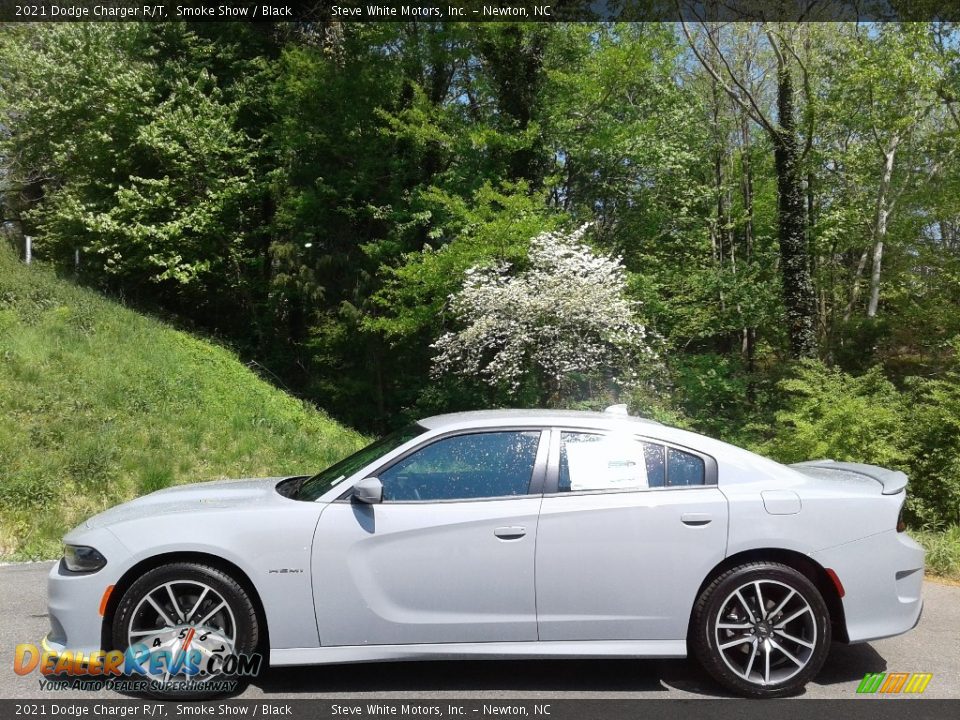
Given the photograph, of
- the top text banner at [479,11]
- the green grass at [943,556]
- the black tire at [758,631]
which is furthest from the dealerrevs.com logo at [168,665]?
the top text banner at [479,11]

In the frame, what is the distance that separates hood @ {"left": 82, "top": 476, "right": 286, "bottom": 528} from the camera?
14.9ft

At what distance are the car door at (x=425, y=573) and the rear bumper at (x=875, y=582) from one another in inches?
65.1

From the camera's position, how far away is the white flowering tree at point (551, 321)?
600 inches

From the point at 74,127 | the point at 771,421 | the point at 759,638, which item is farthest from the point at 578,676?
the point at 74,127

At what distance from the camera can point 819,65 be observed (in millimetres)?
19375

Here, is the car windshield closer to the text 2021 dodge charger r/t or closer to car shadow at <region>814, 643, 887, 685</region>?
the text 2021 dodge charger r/t

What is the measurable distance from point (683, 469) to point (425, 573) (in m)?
1.56

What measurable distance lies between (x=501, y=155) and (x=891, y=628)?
1660cm

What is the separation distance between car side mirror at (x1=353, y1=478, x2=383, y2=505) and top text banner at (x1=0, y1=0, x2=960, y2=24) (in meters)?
16.4

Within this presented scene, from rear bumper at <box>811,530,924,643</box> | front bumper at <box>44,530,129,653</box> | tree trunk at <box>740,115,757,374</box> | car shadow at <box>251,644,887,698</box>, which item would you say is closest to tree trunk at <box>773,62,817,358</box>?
tree trunk at <box>740,115,757,374</box>

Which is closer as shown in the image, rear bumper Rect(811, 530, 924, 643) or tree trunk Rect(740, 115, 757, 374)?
rear bumper Rect(811, 530, 924, 643)

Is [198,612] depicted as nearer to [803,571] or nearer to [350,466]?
[350,466]

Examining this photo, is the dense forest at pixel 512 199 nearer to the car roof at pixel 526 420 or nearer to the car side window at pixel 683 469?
the car roof at pixel 526 420

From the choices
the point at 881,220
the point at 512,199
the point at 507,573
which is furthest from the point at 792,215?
the point at 507,573
